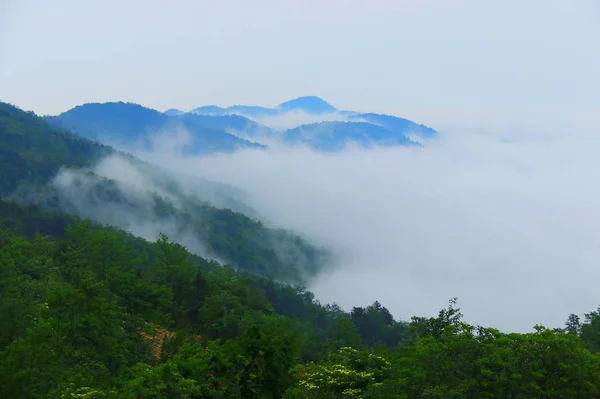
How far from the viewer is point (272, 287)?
97.4 meters

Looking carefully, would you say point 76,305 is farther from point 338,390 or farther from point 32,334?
point 338,390

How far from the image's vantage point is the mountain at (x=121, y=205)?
145 meters

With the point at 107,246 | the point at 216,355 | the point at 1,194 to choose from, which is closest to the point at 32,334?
the point at 216,355

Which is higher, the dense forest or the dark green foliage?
the dark green foliage

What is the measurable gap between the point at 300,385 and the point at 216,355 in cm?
442

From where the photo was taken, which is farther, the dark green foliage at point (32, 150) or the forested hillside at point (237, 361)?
the dark green foliage at point (32, 150)

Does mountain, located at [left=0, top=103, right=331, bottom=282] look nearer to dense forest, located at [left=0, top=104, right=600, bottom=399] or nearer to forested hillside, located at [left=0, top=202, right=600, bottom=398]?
dense forest, located at [left=0, top=104, right=600, bottom=399]

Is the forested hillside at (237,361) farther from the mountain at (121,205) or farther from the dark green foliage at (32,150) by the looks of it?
the dark green foliage at (32,150)

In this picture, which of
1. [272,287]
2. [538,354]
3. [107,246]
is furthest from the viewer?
[272,287]

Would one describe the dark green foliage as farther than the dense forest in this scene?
Yes

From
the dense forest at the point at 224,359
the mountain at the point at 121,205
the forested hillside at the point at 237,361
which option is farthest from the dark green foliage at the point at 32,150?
the forested hillside at the point at 237,361

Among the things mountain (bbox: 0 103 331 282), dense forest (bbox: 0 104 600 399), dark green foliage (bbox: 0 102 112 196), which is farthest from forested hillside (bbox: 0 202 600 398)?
dark green foliage (bbox: 0 102 112 196)

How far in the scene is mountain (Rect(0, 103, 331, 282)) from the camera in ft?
475

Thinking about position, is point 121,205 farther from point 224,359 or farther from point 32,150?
point 224,359
